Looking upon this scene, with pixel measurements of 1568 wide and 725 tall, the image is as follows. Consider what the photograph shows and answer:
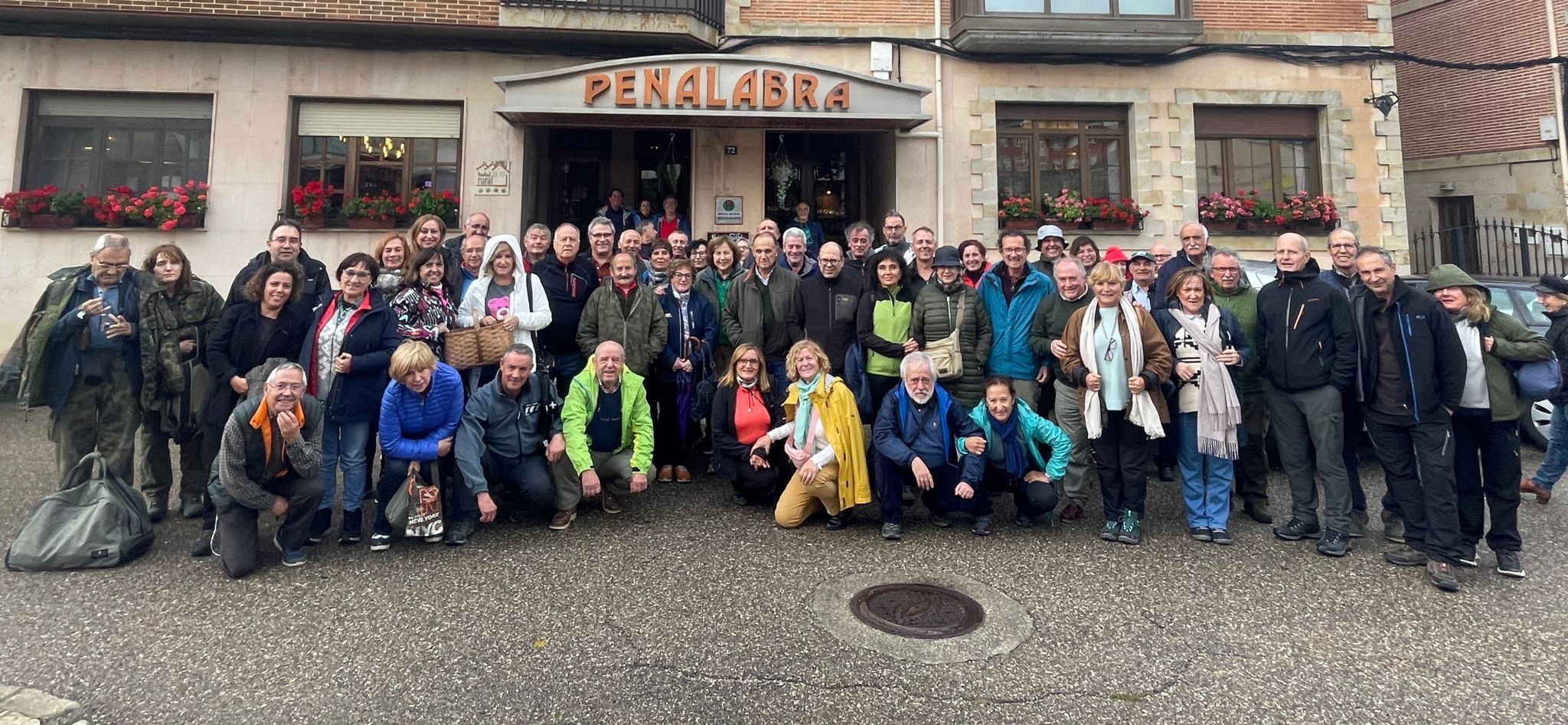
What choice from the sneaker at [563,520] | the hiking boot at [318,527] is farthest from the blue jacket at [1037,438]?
the hiking boot at [318,527]

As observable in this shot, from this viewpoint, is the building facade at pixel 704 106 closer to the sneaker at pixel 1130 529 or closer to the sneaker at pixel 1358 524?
the sneaker at pixel 1130 529

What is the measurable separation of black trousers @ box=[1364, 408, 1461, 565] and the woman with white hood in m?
5.61

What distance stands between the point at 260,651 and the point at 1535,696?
5.52m

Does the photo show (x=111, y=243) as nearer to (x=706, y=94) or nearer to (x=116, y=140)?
(x=706, y=94)

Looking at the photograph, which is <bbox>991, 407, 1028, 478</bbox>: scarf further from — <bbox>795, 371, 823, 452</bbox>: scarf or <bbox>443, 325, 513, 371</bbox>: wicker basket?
<bbox>443, 325, 513, 371</bbox>: wicker basket

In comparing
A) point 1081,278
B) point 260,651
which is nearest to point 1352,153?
point 1081,278

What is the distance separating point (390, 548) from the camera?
4.46 meters

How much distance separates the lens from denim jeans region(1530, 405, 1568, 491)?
17.4 ft

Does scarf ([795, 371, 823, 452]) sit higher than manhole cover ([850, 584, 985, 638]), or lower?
higher

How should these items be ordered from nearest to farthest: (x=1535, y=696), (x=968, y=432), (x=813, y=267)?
(x=1535, y=696)
(x=968, y=432)
(x=813, y=267)

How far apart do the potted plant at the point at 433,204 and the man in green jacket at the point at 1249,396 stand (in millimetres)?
9968

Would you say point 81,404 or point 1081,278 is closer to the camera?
point 81,404

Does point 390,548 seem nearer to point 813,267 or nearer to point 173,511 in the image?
point 173,511

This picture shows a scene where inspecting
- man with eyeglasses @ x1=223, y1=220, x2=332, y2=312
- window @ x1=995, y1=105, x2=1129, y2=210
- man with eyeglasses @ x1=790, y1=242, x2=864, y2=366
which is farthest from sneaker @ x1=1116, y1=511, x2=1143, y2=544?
window @ x1=995, y1=105, x2=1129, y2=210
